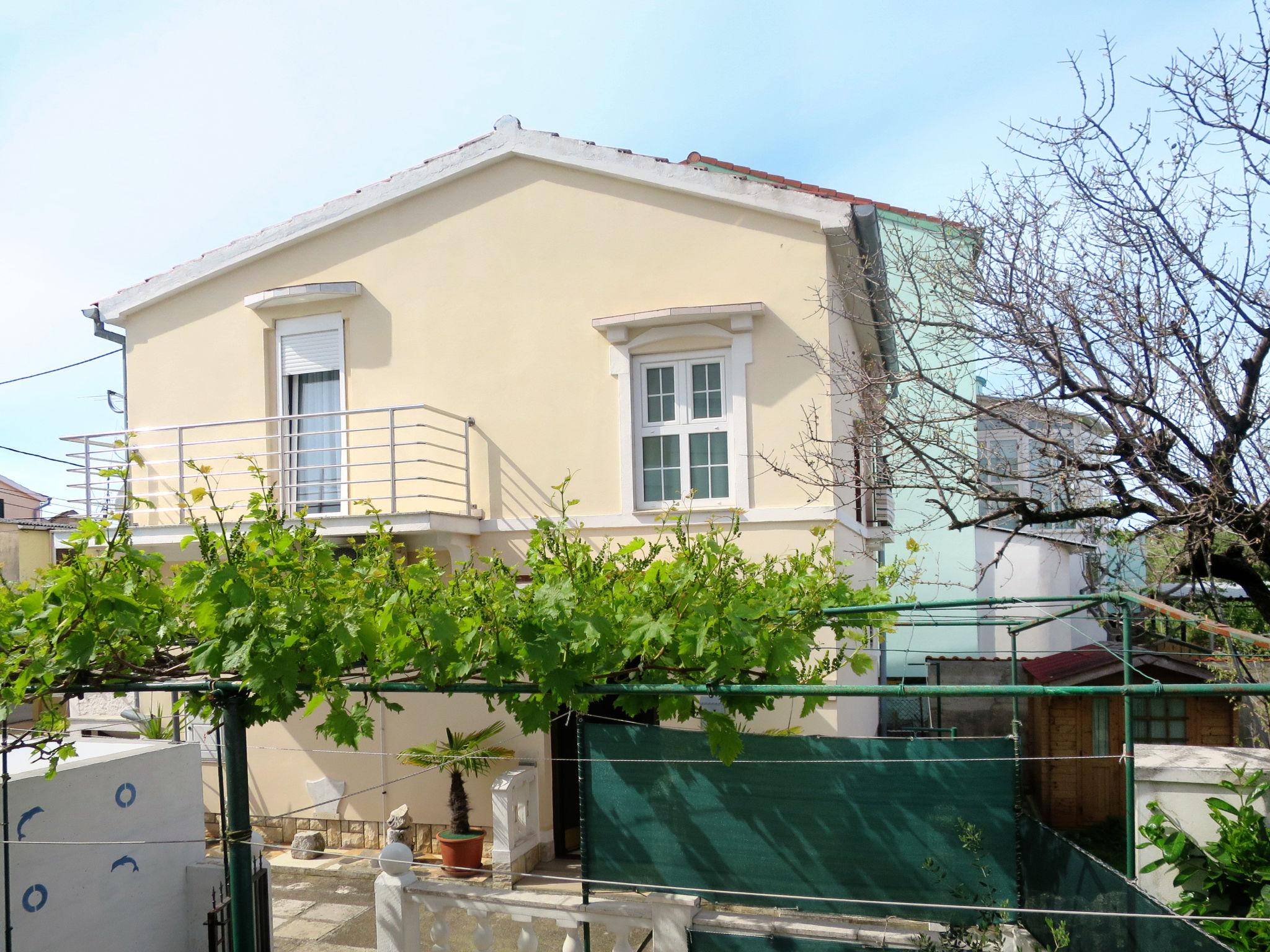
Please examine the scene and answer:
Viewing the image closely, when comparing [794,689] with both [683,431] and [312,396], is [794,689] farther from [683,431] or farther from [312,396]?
[312,396]

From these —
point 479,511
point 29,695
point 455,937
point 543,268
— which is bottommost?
point 455,937

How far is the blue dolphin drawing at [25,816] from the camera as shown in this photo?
519 centimetres

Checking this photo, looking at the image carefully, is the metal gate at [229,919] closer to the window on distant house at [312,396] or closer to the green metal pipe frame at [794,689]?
the green metal pipe frame at [794,689]

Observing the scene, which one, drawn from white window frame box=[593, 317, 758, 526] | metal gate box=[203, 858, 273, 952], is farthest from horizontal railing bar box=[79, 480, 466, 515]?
metal gate box=[203, 858, 273, 952]

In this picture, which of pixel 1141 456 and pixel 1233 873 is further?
pixel 1141 456

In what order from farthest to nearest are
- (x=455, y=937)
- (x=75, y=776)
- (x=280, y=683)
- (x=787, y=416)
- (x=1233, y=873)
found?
(x=787, y=416)
(x=455, y=937)
(x=75, y=776)
(x=1233, y=873)
(x=280, y=683)

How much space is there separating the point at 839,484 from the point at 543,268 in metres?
4.53

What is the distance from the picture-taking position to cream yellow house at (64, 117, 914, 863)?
9.16 meters

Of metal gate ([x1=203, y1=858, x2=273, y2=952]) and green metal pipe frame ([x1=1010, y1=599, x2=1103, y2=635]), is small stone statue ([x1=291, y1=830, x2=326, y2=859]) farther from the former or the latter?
green metal pipe frame ([x1=1010, y1=599, x2=1103, y2=635])

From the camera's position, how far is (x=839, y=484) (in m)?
6.91

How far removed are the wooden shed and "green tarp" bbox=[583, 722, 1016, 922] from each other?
269 inches

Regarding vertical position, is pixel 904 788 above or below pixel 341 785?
above

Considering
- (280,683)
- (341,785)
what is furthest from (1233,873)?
(341,785)

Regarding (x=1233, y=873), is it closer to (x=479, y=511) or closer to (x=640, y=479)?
(x=640, y=479)
